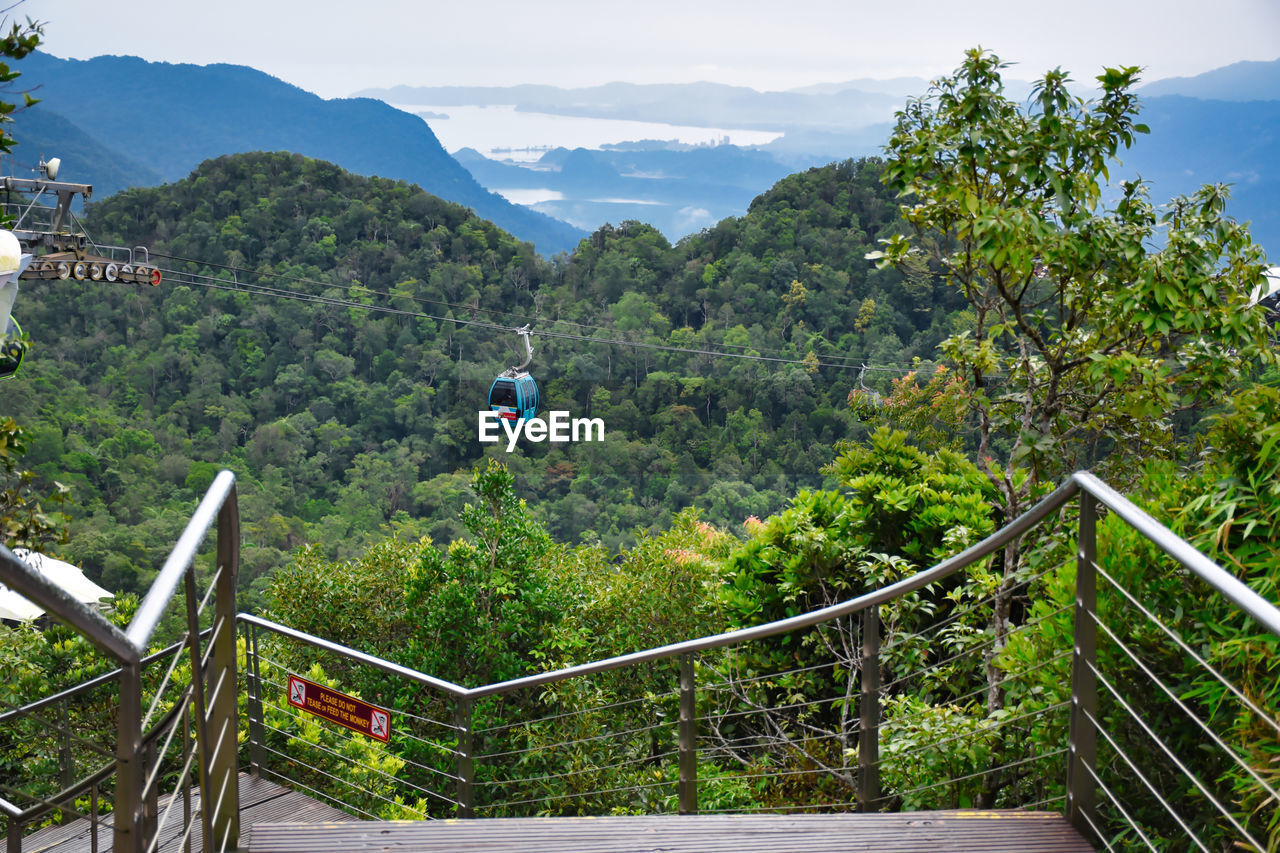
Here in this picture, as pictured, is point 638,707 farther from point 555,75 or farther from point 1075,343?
point 555,75

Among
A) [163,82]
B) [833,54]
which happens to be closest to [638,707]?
[833,54]

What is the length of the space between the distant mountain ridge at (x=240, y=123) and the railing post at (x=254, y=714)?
80581 millimetres

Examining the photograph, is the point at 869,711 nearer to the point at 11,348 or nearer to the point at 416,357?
the point at 11,348

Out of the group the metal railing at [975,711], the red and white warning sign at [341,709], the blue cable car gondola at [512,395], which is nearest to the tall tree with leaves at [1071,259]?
the metal railing at [975,711]

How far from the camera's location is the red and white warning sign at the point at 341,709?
10.5 feet

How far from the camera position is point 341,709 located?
10.9ft

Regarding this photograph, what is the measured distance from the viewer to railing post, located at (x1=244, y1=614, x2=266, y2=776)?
3396 mm

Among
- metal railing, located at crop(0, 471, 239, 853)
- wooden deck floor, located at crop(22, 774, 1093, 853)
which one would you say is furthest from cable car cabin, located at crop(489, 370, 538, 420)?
wooden deck floor, located at crop(22, 774, 1093, 853)

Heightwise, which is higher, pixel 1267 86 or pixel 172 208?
pixel 1267 86

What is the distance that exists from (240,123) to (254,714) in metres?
93.5

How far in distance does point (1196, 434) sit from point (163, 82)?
96797 mm

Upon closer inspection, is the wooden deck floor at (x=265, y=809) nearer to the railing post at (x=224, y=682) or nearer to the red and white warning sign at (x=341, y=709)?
the red and white warning sign at (x=341, y=709)

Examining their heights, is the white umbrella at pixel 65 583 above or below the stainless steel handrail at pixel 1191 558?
below

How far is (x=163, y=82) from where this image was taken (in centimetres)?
8431
